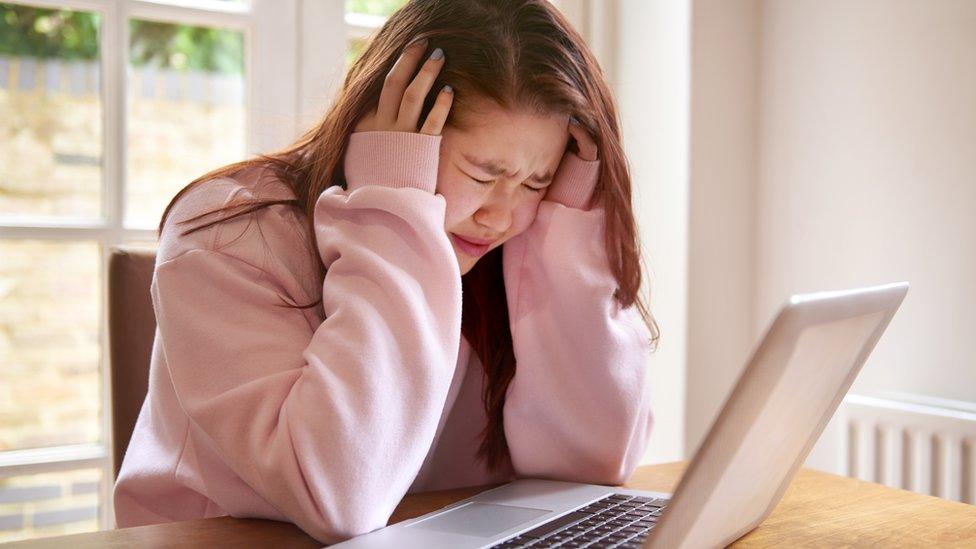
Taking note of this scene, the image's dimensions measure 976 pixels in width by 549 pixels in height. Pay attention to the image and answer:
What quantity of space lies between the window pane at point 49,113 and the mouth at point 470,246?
2.91ft

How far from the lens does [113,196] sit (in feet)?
5.35

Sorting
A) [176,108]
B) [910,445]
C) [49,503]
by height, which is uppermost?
[176,108]

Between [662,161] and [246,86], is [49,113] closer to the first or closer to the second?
[246,86]

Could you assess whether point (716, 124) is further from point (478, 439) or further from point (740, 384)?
point (740, 384)

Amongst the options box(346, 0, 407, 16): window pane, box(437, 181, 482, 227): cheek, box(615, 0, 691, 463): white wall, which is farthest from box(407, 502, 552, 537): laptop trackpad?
box(346, 0, 407, 16): window pane

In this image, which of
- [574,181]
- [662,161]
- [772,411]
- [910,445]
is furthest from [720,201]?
[772,411]

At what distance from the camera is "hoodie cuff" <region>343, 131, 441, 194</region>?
0.92 m

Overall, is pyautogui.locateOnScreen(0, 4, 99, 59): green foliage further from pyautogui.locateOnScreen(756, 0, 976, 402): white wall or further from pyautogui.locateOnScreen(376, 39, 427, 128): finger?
pyautogui.locateOnScreen(756, 0, 976, 402): white wall

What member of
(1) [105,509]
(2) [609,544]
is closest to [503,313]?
(2) [609,544]

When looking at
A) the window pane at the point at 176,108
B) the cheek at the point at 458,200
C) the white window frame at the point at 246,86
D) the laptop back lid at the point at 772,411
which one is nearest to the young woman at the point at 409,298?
the cheek at the point at 458,200

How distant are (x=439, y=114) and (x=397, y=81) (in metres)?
0.06

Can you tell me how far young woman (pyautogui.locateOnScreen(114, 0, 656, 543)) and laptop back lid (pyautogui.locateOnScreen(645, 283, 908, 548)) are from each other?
0.90 ft

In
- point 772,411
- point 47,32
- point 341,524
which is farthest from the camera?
point 47,32

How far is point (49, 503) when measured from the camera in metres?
1.60
